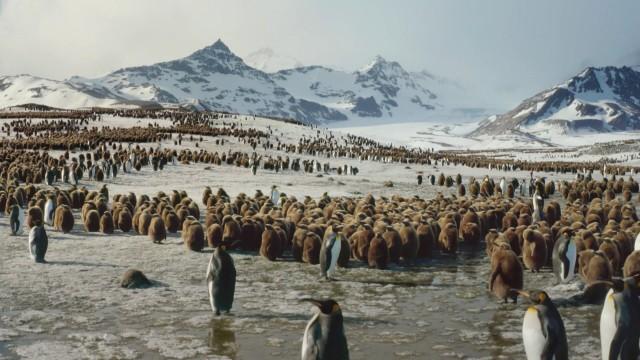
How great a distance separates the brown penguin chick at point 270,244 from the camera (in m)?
13.0

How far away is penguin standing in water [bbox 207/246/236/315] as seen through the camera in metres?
8.84

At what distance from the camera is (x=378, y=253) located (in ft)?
40.4

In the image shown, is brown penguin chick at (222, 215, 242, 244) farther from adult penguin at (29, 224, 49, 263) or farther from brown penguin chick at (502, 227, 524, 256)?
brown penguin chick at (502, 227, 524, 256)

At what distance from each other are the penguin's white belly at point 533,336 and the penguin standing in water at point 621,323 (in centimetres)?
87

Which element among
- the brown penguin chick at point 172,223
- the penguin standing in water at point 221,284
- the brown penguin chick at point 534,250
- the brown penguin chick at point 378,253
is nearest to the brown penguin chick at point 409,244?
the brown penguin chick at point 378,253

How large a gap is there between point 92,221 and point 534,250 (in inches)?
435

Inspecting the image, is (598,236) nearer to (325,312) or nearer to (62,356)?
(325,312)

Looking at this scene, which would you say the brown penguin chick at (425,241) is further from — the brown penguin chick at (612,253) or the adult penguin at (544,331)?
the adult penguin at (544,331)

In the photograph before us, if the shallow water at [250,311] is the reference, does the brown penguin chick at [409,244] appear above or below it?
above

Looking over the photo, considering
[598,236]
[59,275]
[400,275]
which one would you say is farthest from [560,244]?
[59,275]

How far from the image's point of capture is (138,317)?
874 centimetres

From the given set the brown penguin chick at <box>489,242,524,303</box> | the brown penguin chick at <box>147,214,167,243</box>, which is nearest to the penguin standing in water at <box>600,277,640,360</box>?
the brown penguin chick at <box>489,242,524,303</box>

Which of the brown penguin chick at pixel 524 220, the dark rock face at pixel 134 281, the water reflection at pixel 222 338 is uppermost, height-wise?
the brown penguin chick at pixel 524 220

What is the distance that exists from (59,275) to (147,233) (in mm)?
4688
